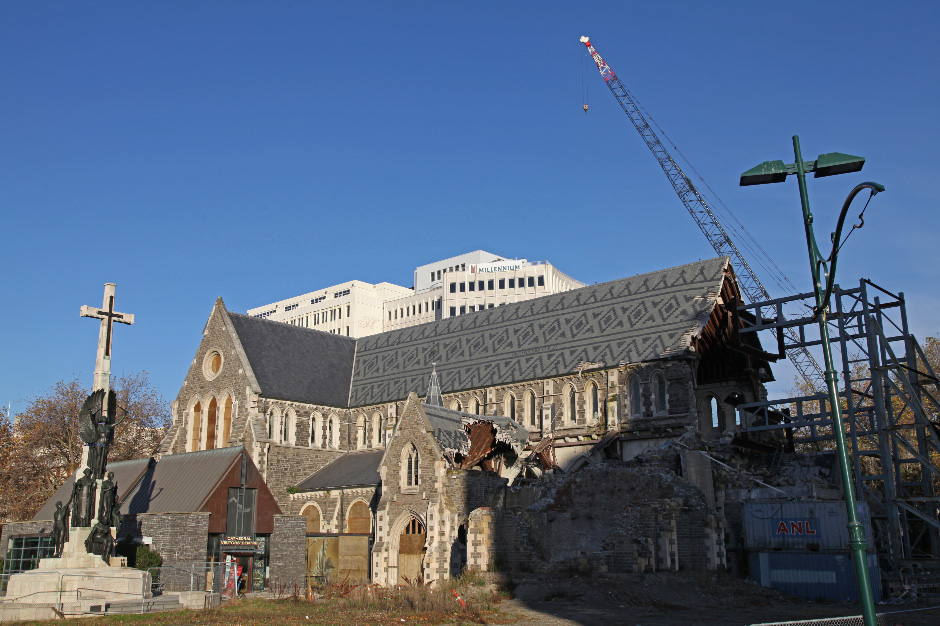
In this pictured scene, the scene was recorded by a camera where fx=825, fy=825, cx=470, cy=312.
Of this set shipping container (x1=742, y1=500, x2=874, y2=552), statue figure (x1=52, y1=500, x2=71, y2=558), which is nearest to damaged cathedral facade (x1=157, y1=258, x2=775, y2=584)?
shipping container (x1=742, y1=500, x2=874, y2=552)

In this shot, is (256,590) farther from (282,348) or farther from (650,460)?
(282,348)

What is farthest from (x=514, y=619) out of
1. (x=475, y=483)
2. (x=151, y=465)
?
(x=151, y=465)

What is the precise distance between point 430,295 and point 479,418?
93.5m

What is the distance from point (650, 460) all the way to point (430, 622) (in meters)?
16.1

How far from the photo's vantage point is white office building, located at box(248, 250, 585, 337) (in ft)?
404

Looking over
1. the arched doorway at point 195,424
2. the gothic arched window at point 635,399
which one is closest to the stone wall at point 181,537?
the arched doorway at point 195,424

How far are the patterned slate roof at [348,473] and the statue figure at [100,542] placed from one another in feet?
58.5

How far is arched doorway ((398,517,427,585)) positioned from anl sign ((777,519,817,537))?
1385 centimetres

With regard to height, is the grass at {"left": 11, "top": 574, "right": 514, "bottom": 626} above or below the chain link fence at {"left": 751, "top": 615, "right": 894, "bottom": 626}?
below

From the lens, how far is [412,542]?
3450 centimetres

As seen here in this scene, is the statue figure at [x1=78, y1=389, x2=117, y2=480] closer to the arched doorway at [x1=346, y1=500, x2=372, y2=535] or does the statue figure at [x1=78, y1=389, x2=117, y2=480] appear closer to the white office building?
the arched doorway at [x1=346, y1=500, x2=372, y2=535]

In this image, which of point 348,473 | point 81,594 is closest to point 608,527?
point 81,594

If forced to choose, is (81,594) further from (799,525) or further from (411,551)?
(799,525)

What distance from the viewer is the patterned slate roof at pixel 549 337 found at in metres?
40.5
